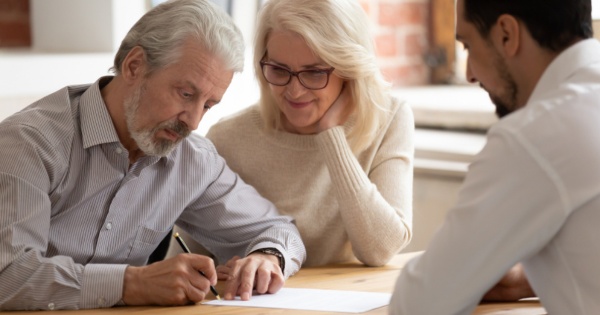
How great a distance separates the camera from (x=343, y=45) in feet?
8.64

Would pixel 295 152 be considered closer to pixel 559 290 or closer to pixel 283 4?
pixel 283 4

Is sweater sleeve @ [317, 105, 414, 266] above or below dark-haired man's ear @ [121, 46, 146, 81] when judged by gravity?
below

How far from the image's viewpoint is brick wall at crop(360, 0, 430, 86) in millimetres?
4363

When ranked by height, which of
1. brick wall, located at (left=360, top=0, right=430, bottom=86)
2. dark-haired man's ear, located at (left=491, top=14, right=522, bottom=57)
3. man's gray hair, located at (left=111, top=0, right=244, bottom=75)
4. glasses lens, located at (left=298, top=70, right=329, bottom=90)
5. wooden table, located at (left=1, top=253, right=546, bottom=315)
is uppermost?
dark-haired man's ear, located at (left=491, top=14, right=522, bottom=57)

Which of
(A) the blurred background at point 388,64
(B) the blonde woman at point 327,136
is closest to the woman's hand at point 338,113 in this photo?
(B) the blonde woman at point 327,136

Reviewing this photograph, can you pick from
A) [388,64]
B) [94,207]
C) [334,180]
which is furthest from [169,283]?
[388,64]

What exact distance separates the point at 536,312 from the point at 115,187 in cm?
101

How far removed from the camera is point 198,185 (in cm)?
249

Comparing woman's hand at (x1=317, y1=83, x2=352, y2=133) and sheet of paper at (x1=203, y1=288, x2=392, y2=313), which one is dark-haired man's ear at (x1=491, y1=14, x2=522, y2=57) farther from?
woman's hand at (x1=317, y1=83, x2=352, y2=133)

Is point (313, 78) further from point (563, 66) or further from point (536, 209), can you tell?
point (536, 209)

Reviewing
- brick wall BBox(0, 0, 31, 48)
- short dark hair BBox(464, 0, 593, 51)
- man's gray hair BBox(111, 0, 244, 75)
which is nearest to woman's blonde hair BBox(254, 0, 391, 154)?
man's gray hair BBox(111, 0, 244, 75)

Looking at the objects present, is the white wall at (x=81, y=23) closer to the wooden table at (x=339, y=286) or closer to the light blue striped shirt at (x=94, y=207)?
the light blue striped shirt at (x=94, y=207)

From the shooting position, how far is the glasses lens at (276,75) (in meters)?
2.63

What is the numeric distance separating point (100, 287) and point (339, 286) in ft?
1.90
